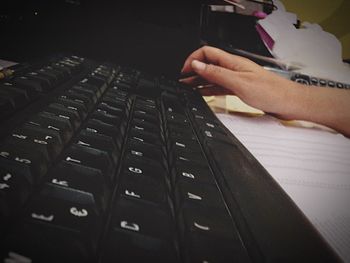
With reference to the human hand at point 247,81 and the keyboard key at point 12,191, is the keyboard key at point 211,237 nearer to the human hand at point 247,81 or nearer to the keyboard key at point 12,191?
the keyboard key at point 12,191

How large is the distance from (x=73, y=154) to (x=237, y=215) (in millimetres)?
136

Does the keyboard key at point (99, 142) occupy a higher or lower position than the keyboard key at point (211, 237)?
higher

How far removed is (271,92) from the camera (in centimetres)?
83

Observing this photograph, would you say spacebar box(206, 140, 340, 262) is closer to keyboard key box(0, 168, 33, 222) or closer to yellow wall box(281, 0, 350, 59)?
keyboard key box(0, 168, 33, 222)

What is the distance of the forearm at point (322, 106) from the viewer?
819mm

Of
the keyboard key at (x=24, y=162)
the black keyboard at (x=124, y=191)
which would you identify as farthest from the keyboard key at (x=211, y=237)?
the keyboard key at (x=24, y=162)

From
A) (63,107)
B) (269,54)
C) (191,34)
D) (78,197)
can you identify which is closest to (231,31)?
(269,54)

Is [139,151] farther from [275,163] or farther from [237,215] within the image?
[275,163]

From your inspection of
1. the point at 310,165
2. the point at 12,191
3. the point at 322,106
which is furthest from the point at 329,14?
the point at 12,191

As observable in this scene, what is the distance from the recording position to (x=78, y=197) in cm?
20

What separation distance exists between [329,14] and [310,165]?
3.46 ft

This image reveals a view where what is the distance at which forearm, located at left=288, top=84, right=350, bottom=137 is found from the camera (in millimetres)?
819

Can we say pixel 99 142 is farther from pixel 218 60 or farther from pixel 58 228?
pixel 218 60

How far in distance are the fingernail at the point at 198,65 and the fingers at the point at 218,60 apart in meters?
0.03
